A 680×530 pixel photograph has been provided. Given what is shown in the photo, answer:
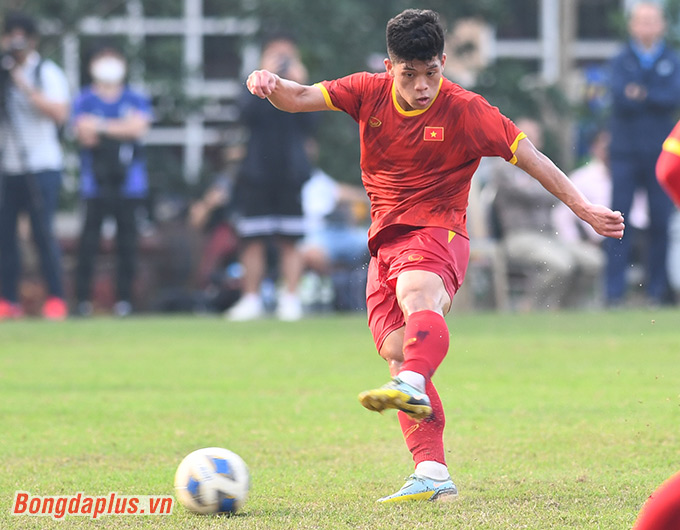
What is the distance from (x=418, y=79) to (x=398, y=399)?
1.44 meters

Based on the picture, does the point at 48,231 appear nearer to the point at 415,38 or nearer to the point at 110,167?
the point at 110,167

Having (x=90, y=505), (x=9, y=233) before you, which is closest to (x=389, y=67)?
(x=90, y=505)

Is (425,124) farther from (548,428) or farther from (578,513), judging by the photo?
(548,428)

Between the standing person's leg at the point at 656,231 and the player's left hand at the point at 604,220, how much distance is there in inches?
350

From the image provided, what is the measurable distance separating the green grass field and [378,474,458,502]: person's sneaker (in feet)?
0.24

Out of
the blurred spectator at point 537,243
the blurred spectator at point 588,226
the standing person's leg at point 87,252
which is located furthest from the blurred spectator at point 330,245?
the standing person's leg at point 87,252

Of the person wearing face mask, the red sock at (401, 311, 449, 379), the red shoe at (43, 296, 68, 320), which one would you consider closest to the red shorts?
the red sock at (401, 311, 449, 379)

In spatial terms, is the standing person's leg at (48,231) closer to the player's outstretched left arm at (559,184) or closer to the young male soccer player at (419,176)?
the young male soccer player at (419,176)

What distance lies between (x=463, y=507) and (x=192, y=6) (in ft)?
63.1

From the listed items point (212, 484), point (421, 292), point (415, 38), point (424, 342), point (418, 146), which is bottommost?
point (212, 484)

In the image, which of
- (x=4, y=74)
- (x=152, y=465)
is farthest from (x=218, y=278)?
(x=152, y=465)

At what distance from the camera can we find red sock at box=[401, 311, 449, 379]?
16.5 ft

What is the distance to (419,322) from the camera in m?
5.18

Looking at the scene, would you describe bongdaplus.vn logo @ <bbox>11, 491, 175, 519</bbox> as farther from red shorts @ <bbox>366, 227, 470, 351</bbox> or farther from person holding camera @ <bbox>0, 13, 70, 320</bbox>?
person holding camera @ <bbox>0, 13, 70, 320</bbox>
